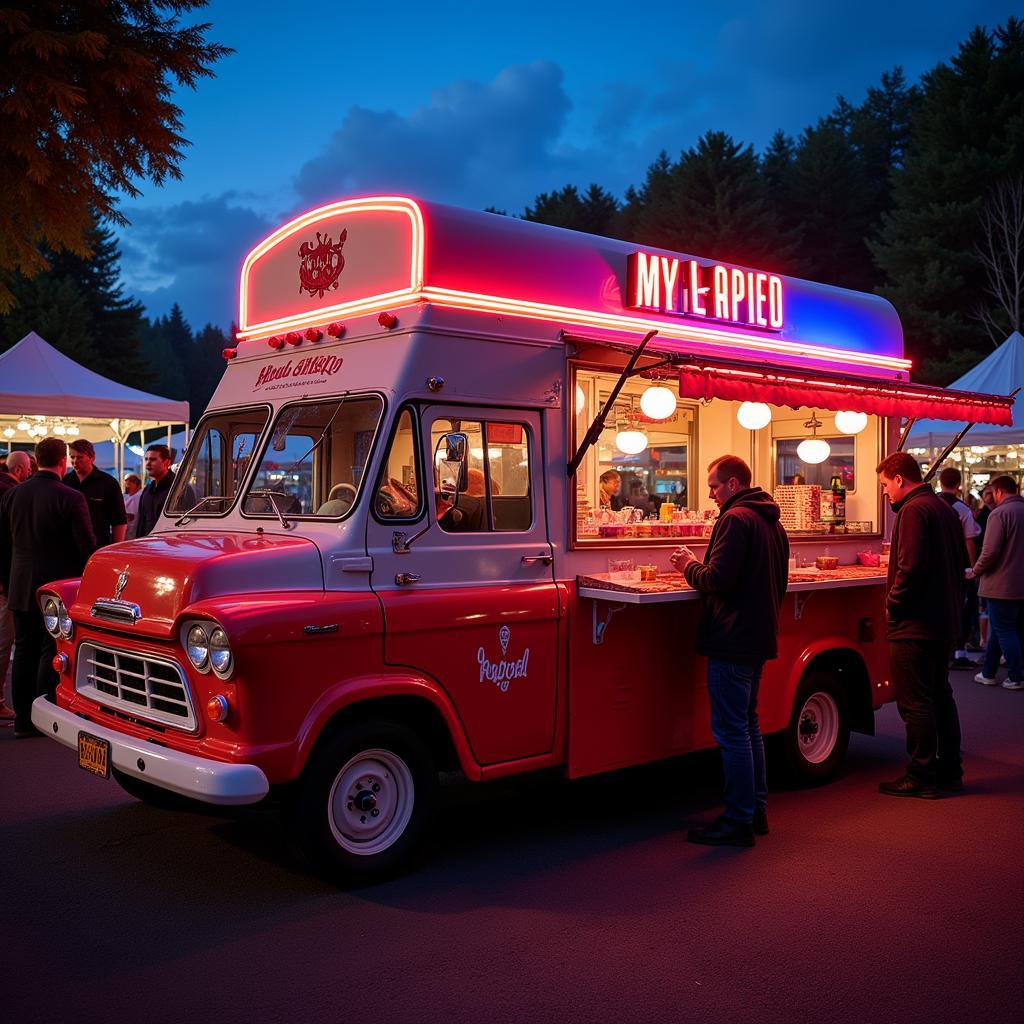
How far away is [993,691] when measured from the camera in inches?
420

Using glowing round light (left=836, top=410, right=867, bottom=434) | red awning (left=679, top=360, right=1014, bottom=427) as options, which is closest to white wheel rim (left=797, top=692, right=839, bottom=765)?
red awning (left=679, top=360, right=1014, bottom=427)

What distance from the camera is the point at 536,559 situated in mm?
5656

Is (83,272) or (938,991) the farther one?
(83,272)

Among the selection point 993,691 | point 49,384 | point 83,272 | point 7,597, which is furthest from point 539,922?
point 83,272

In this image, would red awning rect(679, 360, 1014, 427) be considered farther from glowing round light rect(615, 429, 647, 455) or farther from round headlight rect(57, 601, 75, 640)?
round headlight rect(57, 601, 75, 640)

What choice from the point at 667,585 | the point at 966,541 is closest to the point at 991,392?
the point at 966,541

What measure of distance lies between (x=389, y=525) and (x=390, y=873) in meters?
1.68

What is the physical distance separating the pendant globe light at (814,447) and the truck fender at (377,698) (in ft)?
15.4

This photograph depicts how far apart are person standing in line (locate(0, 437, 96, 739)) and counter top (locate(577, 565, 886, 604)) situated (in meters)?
Answer: 4.24

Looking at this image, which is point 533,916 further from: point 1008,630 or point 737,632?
point 1008,630

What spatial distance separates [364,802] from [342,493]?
59.2 inches

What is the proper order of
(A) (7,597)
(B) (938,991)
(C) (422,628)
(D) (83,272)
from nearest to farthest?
(B) (938,991), (C) (422,628), (A) (7,597), (D) (83,272)

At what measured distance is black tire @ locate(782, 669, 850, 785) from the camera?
6922 millimetres

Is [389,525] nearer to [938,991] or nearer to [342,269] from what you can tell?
[342,269]
